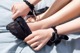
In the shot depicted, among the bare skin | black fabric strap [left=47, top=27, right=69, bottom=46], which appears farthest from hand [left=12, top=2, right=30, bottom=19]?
black fabric strap [left=47, top=27, right=69, bottom=46]

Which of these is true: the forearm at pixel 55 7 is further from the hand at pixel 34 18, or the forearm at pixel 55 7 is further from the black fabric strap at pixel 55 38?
the black fabric strap at pixel 55 38

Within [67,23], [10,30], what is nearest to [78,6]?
[67,23]

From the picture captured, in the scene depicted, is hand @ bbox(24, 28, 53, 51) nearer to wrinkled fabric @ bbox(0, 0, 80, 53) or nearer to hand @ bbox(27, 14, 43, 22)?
wrinkled fabric @ bbox(0, 0, 80, 53)

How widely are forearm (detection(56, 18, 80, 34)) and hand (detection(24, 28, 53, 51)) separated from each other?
54 mm

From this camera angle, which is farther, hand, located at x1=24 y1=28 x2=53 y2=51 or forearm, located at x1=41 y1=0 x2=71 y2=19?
forearm, located at x1=41 y1=0 x2=71 y2=19

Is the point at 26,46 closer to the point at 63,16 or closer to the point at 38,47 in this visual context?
the point at 38,47

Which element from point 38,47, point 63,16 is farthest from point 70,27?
point 38,47

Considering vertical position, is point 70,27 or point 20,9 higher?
point 20,9

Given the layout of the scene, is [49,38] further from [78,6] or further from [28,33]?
[78,6]

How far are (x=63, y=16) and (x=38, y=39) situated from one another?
0.18 m

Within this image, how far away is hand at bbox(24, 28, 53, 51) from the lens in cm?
99

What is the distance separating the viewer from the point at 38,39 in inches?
38.8

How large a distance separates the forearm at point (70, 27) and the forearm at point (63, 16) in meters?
0.04

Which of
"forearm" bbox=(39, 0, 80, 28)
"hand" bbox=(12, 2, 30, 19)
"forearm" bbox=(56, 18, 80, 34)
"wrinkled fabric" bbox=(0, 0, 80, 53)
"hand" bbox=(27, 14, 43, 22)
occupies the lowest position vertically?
"wrinkled fabric" bbox=(0, 0, 80, 53)
